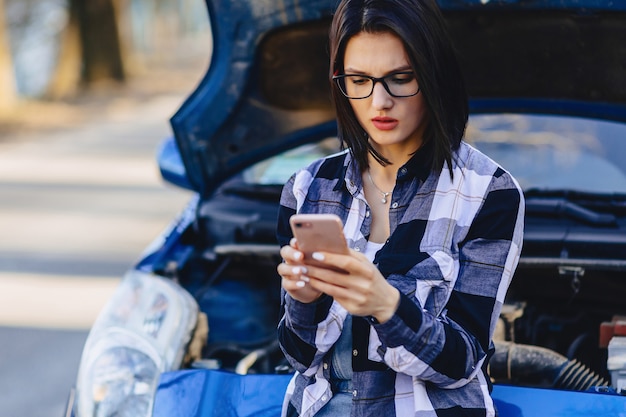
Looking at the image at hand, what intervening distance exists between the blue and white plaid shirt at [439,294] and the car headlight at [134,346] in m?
0.71

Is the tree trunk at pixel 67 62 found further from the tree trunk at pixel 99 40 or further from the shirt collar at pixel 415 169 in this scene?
the shirt collar at pixel 415 169

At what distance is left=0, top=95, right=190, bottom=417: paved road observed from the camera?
15.0ft

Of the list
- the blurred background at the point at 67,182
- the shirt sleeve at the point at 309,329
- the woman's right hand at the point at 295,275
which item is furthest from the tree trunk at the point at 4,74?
the woman's right hand at the point at 295,275

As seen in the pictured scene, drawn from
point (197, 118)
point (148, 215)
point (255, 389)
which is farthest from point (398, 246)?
point (148, 215)

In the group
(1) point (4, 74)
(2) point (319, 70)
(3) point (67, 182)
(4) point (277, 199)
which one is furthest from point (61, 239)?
(1) point (4, 74)

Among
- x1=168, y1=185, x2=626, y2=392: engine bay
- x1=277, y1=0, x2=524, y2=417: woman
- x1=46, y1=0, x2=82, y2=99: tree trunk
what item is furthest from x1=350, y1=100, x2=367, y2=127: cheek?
x1=46, y1=0, x2=82, y2=99: tree trunk

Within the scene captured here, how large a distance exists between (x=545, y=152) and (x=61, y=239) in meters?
4.68

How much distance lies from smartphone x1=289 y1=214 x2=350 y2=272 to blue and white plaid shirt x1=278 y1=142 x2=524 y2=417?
22 centimetres

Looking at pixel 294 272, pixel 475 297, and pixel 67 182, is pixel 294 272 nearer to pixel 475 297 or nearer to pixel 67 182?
pixel 475 297

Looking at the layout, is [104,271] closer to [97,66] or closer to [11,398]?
→ [11,398]

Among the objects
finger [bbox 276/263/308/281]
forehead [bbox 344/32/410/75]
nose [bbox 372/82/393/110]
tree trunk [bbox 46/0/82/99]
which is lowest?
tree trunk [bbox 46/0/82/99]

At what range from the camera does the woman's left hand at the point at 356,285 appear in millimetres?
1544

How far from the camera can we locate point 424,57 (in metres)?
1.76

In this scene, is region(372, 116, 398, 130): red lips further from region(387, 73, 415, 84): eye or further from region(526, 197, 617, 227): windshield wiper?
region(526, 197, 617, 227): windshield wiper
